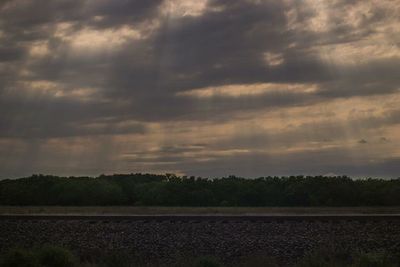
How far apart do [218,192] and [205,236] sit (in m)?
29.8

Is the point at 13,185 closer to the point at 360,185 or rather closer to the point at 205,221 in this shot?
the point at 360,185

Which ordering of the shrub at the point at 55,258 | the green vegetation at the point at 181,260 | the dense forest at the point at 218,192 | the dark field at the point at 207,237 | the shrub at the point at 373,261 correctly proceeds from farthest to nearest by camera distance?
the dense forest at the point at 218,192
the dark field at the point at 207,237
the shrub at the point at 55,258
the green vegetation at the point at 181,260
the shrub at the point at 373,261

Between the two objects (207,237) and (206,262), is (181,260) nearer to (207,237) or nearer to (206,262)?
(206,262)

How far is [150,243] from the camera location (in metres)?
24.9

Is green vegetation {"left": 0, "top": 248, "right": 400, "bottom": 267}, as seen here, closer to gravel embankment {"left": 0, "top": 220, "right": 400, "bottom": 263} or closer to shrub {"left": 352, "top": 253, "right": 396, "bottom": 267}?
shrub {"left": 352, "top": 253, "right": 396, "bottom": 267}

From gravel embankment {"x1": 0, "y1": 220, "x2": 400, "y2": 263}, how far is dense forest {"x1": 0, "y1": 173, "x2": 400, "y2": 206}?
81.3ft

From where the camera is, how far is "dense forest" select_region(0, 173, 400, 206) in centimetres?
5291

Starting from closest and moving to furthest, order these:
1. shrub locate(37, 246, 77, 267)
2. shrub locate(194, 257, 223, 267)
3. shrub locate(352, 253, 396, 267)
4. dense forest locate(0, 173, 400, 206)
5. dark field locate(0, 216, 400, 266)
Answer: shrub locate(352, 253, 396, 267)
shrub locate(194, 257, 223, 267)
shrub locate(37, 246, 77, 267)
dark field locate(0, 216, 400, 266)
dense forest locate(0, 173, 400, 206)

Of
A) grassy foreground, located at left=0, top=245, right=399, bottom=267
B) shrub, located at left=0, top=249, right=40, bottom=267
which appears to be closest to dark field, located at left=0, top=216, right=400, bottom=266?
grassy foreground, located at left=0, top=245, right=399, bottom=267

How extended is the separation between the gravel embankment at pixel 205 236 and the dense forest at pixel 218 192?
24.8 meters

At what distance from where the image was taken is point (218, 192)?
181 feet

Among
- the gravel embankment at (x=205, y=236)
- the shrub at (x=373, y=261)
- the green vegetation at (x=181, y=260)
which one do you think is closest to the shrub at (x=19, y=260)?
the green vegetation at (x=181, y=260)

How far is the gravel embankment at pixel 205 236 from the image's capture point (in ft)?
77.3

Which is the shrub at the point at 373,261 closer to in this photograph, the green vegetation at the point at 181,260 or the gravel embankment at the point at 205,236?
the green vegetation at the point at 181,260
